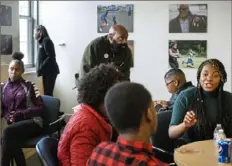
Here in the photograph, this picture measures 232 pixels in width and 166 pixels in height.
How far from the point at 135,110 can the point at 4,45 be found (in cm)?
389

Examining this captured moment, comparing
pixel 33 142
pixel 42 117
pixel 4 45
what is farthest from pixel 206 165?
pixel 4 45

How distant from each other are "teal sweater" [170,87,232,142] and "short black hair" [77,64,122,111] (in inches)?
32.0

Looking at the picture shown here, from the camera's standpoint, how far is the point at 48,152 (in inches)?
71.7

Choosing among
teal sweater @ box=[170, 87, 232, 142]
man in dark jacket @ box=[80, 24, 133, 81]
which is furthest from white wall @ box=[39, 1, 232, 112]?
teal sweater @ box=[170, 87, 232, 142]

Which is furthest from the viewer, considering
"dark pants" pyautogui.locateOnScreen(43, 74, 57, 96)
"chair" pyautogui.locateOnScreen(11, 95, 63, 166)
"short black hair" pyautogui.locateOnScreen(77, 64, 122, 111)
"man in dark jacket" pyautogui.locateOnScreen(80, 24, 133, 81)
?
"dark pants" pyautogui.locateOnScreen(43, 74, 57, 96)

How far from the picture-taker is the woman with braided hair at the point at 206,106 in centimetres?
259

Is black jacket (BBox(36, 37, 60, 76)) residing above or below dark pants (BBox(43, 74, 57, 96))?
above

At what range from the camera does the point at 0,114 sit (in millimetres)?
3580

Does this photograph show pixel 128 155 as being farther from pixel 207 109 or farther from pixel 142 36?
pixel 142 36

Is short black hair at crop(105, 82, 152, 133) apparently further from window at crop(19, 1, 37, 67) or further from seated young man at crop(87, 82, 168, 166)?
window at crop(19, 1, 37, 67)

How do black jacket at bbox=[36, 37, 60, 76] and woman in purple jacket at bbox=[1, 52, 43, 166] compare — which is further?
black jacket at bbox=[36, 37, 60, 76]

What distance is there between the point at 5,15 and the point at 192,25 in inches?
111

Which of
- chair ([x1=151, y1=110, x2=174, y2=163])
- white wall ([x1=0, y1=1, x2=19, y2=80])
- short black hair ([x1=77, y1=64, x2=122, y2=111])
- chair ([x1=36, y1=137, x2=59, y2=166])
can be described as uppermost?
white wall ([x1=0, y1=1, x2=19, y2=80])

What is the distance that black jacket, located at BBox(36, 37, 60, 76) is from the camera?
5512 millimetres
